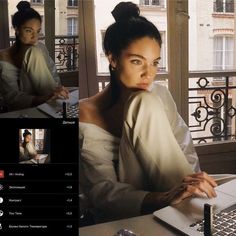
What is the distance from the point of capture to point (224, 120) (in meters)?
1.57

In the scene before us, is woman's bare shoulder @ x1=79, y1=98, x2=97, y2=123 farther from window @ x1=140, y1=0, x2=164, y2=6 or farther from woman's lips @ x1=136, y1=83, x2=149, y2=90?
window @ x1=140, y1=0, x2=164, y2=6

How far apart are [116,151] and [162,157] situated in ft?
0.56

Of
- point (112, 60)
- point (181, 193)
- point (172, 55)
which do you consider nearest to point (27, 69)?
point (112, 60)

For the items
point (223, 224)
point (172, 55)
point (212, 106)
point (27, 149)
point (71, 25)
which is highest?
point (71, 25)

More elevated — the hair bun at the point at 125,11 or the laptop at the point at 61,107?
the hair bun at the point at 125,11

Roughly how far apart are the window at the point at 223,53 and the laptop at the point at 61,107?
0.59 metres

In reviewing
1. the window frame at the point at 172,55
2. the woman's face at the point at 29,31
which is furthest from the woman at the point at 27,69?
the window frame at the point at 172,55

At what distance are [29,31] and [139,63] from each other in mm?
396

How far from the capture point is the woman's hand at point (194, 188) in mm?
1352

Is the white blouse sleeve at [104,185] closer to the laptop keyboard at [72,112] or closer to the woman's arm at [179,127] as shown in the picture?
the laptop keyboard at [72,112]

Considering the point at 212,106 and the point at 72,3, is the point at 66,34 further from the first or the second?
the point at 212,106

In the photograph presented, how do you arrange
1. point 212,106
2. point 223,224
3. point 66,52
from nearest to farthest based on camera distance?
point 223,224 < point 66,52 < point 212,106

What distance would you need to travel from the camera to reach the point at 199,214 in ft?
4.20

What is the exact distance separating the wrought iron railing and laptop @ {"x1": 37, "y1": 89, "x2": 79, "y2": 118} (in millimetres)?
469
